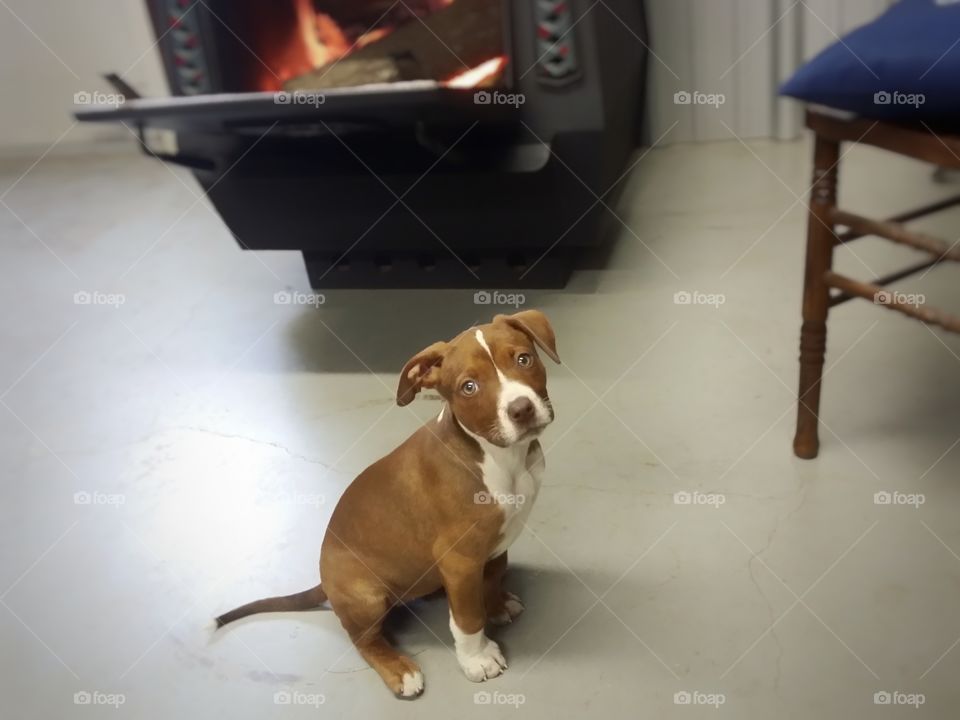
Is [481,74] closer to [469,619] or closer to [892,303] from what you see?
[892,303]

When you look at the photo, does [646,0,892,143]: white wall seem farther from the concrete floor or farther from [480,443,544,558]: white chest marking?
[480,443,544,558]: white chest marking

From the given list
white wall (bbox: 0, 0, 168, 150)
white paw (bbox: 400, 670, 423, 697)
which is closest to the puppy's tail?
white paw (bbox: 400, 670, 423, 697)

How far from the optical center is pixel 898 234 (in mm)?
1298

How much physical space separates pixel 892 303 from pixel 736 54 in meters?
1.64

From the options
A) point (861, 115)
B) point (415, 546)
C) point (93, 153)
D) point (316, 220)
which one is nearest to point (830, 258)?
point (861, 115)

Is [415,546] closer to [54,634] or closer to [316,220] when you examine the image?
[54,634]

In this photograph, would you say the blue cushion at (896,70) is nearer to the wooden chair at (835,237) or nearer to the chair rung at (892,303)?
the wooden chair at (835,237)

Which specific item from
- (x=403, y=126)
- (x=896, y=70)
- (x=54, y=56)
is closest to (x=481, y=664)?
(x=896, y=70)

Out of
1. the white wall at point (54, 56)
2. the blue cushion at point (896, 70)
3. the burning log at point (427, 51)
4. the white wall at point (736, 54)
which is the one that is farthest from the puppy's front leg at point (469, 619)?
the white wall at point (54, 56)

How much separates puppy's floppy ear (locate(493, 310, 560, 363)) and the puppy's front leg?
29 centimetres

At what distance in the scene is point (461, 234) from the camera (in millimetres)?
2145

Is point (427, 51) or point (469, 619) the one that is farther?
point (427, 51)

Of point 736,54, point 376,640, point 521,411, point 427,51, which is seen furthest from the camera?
point 736,54

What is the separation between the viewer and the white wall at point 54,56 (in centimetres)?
302
